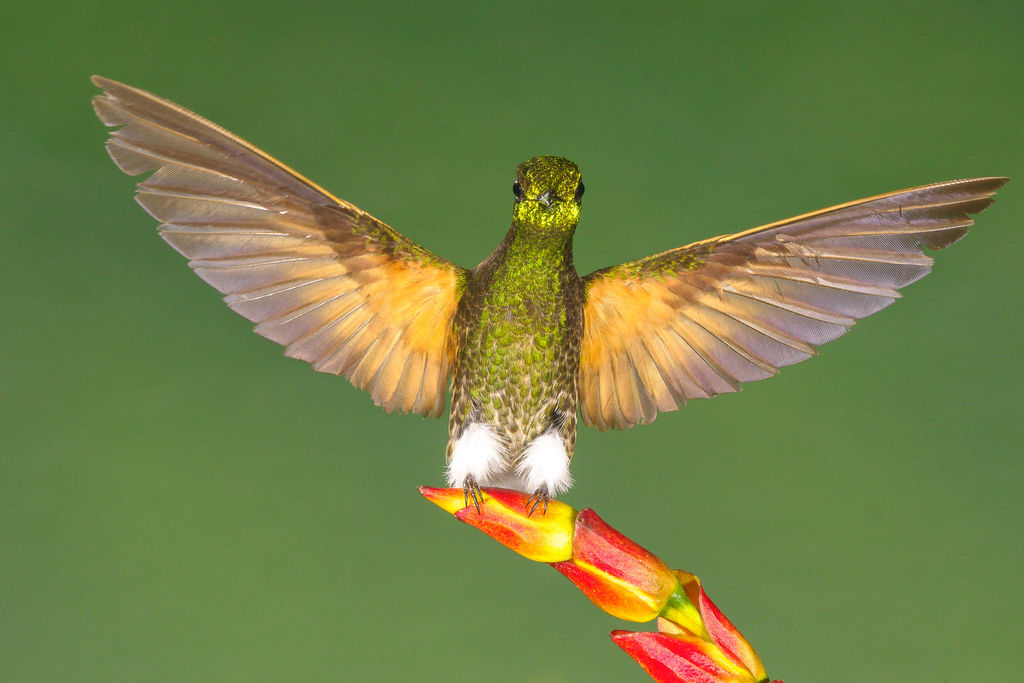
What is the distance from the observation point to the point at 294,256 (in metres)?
0.49

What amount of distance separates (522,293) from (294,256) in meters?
0.13

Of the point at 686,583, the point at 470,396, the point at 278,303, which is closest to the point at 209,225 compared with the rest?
the point at 278,303

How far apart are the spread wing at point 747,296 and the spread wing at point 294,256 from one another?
0.32 ft

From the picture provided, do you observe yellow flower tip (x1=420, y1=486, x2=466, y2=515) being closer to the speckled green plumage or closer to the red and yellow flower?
the red and yellow flower

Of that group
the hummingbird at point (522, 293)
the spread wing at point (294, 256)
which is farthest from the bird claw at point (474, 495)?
the spread wing at point (294, 256)

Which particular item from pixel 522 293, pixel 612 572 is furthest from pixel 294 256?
pixel 612 572

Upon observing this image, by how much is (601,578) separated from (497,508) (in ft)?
0.17

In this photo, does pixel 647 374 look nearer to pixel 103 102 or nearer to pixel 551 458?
pixel 551 458

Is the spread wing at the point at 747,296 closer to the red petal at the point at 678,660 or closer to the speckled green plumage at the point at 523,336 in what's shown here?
the speckled green plumage at the point at 523,336

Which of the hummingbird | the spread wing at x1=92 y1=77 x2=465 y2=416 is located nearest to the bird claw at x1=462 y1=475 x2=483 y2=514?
the hummingbird

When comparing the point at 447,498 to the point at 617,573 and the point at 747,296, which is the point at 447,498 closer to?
the point at 617,573

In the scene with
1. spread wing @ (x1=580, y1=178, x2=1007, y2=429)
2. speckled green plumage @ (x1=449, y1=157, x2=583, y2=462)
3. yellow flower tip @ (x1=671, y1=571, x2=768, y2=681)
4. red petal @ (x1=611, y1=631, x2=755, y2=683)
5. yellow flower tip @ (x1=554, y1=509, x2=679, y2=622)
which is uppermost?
spread wing @ (x1=580, y1=178, x2=1007, y2=429)

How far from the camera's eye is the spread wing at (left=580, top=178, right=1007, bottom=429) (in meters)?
0.43

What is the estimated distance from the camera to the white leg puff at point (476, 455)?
49 cm
